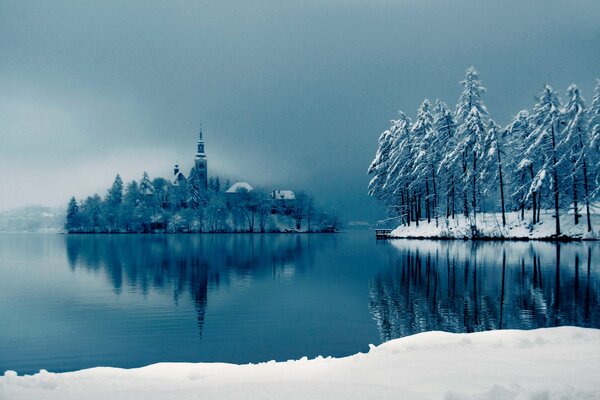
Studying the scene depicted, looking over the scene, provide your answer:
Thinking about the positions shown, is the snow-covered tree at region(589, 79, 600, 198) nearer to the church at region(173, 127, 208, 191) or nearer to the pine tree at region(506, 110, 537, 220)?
the pine tree at region(506, 110, 537, 220)

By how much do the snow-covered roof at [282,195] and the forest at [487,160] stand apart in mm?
98159

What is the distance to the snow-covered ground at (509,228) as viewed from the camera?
172 feet

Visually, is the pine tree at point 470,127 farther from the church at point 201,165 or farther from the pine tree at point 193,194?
the church at point 201,165

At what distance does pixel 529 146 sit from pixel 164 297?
51357mm

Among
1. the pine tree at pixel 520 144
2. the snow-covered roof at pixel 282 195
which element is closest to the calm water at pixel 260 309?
the pine tree at pixel 520 144

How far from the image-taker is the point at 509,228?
57.6 metres

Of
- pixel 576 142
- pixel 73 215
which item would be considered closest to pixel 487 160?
pixel 576 142

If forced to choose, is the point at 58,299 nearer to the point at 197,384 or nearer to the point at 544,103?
the point at 197,384

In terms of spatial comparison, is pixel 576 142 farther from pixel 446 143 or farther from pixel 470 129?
pixel 446 143

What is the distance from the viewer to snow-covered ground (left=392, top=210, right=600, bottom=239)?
172ft

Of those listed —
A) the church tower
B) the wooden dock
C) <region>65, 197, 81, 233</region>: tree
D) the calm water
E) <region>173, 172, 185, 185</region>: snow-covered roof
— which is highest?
the church tower

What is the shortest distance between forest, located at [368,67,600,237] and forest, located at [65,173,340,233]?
245 feet

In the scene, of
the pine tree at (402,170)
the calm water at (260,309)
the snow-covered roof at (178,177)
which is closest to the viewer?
the calm water at (260,309)

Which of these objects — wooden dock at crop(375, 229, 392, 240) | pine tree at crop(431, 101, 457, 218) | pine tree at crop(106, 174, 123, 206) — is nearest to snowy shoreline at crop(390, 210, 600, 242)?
pine tree at crop(431, 101, 457, 218)
